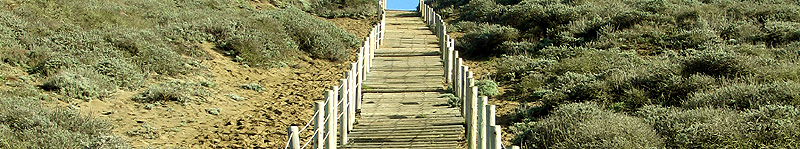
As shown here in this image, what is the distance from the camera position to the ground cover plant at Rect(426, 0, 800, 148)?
9.29 metres

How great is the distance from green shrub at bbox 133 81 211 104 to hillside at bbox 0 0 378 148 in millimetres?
25

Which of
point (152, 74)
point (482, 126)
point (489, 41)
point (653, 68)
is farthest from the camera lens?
point (489, 41)

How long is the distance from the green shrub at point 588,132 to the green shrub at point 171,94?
575cm

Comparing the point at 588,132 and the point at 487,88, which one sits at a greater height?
the point at 588,132

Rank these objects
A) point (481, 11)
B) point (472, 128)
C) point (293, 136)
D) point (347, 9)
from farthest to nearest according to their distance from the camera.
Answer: point (347, 9) → point (481, 11) → point (472, 128) → point (293, 136)

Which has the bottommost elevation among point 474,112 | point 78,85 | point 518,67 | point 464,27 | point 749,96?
point 464,27

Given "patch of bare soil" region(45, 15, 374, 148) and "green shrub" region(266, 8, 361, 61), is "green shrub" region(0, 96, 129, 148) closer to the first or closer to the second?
"patch of bare soil" region(45, 15, 374, 148)

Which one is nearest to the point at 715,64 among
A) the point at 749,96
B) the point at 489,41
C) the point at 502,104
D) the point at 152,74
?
the point at 749,96

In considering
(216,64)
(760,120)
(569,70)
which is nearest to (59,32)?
(216,64)

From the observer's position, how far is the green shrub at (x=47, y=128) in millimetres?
8812

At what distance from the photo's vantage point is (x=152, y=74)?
14492 millimetres

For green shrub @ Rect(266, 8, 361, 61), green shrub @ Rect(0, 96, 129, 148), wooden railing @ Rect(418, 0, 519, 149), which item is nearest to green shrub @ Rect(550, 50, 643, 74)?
wooden railing @ Rect(418, 0, 519, 149)

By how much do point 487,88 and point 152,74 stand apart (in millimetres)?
6401

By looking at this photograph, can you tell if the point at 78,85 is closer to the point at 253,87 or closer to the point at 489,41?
the point at 253,87
